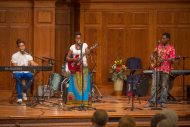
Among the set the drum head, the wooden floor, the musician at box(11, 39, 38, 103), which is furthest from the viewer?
the drum head

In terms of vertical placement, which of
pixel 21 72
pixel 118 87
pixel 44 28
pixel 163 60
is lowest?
pixel 118 87

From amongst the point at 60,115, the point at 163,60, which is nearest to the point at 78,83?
the point at 60,115

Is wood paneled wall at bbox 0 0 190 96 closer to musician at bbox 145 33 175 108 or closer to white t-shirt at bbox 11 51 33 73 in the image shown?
white t-shirt at bbox 11 51 33 73

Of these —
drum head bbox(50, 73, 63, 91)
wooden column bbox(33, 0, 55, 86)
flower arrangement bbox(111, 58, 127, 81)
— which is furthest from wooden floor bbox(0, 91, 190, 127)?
wooden column bbox(33, 0, 55, 86)

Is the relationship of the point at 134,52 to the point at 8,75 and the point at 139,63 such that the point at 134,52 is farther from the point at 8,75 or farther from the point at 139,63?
the point at 8,75

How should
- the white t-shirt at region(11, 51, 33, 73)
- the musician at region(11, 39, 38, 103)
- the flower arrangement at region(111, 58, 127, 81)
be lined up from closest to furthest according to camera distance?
the musician at region(11, 39, 38, 103)
the white t-shirt at region(11, 51, 33, 73)
the flower arrangement at region(111, 58, 127, 81)

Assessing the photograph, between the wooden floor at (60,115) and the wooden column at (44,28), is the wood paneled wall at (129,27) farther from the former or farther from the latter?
the wooden floor at (60,115)

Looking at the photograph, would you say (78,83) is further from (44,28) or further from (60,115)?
(44,28)

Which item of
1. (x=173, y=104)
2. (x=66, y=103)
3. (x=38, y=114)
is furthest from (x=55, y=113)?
(x=173, y=104)

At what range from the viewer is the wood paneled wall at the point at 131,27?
41.4 feet

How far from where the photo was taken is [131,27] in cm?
1266

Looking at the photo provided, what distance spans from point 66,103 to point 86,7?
3744mm

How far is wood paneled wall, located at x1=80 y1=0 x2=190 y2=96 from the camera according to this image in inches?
497

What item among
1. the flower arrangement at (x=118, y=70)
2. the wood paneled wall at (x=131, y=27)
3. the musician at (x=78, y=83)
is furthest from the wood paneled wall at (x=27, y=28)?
the musician at (x=78, y=83)
